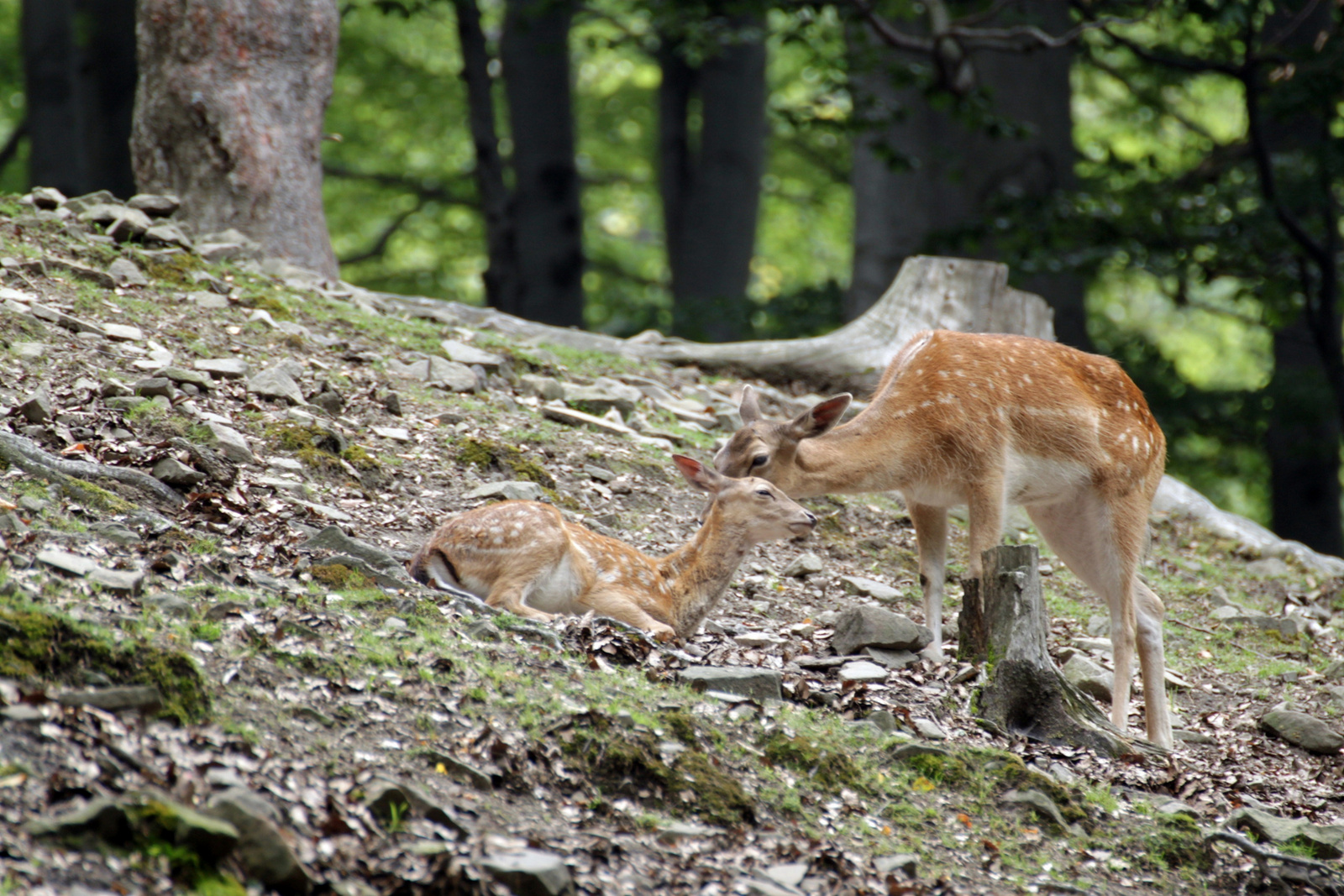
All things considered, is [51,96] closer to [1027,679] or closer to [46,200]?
[46,200]

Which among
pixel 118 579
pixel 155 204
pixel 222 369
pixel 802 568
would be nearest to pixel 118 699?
pixel 118 579

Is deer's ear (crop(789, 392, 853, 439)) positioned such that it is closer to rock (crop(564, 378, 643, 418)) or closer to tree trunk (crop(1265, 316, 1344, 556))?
rock (crop(564, 378, 643, 418))

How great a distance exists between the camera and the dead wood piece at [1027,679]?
5.40m

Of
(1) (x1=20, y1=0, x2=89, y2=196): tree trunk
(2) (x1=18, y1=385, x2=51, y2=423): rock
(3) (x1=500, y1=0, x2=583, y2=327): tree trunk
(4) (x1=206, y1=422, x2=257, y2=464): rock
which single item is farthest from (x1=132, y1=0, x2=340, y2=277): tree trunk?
(3) (x1=500, y1=0, x2=583, y2=327): tree trunk

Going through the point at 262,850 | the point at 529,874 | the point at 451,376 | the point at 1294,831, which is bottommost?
the point at 1294,831

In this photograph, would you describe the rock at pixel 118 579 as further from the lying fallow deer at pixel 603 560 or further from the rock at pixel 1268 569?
the rock at pixel 1268 569

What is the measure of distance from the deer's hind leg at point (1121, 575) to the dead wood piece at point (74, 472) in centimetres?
456

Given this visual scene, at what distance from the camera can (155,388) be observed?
6.84 meters

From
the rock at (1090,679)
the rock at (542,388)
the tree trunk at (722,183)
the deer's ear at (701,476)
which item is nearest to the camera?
the deer's ear at (701,476)

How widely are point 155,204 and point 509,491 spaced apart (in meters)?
4.63

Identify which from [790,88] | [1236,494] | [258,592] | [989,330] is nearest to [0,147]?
[790,88]

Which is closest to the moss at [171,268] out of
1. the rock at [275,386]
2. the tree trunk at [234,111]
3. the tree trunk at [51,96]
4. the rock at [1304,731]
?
the tree trunk at [234,111]

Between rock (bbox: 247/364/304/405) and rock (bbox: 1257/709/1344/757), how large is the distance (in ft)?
18.1

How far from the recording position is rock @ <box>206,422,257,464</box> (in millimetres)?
6496
